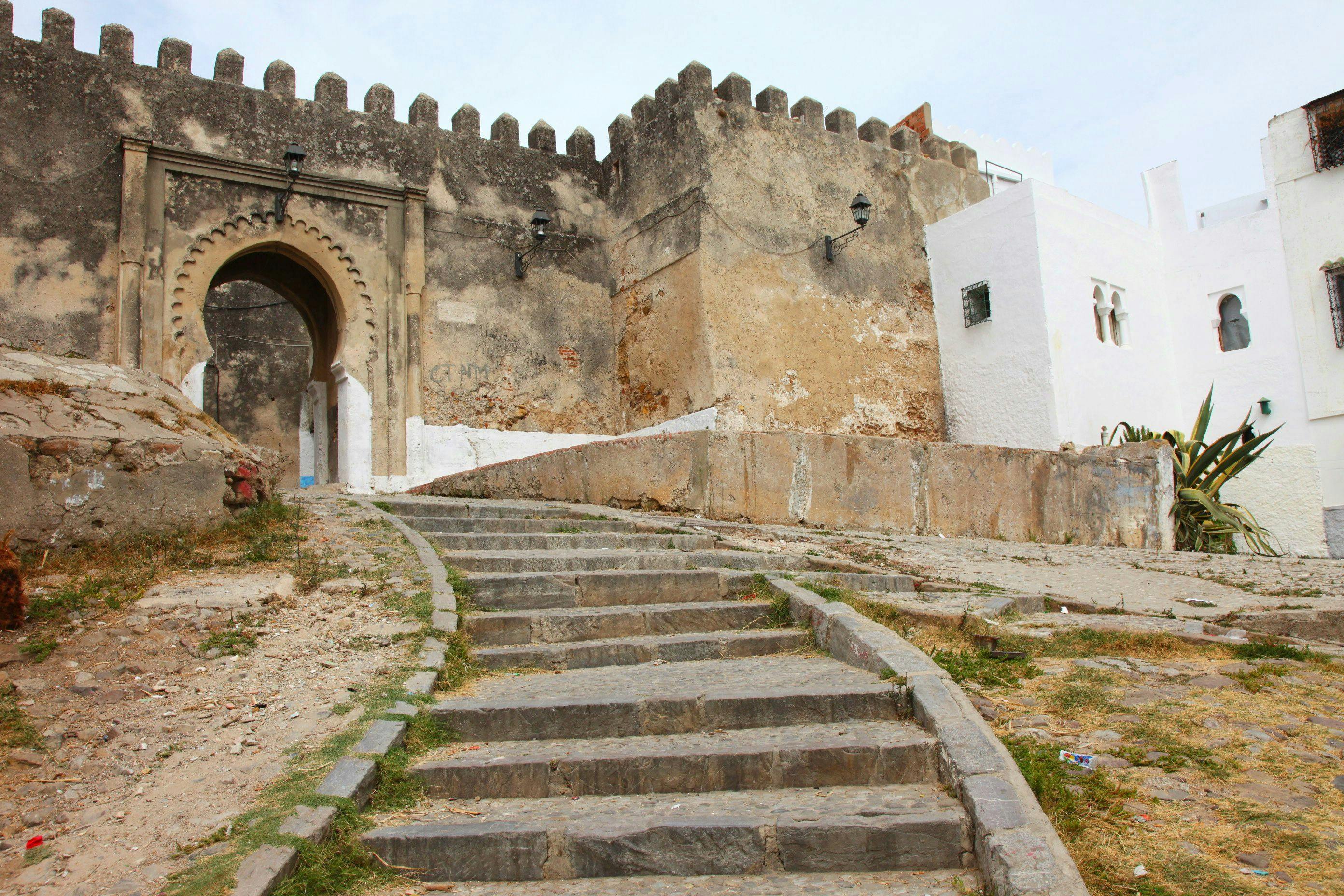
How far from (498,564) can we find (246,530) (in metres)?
1.72

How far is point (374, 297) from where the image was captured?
11680 mm

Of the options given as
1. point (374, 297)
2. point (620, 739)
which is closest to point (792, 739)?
point (620, 739)

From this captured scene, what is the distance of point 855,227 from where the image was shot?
13.3 meters

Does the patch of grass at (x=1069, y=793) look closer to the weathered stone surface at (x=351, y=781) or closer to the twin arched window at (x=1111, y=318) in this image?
the weathered stone surface at (x=351, y=781)

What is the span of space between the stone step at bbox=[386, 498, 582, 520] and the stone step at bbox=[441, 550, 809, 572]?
1.37 meters

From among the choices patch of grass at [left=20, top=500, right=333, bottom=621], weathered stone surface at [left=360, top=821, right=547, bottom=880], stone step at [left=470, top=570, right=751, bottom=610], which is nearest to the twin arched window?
stone step at [left=470, top=570, right=751, bottom=610]

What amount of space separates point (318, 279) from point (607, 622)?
844 cm

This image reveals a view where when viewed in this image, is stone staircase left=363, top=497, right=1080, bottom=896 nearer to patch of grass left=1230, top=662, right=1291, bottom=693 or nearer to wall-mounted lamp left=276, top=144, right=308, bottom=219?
patch of grass left=1230, top=662, right=1291, bottom=693

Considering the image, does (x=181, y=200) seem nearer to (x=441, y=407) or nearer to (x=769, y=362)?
(x=441, y=407)

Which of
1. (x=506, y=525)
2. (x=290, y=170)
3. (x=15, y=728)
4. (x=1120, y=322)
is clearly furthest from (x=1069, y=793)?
(x=1120, y=322)

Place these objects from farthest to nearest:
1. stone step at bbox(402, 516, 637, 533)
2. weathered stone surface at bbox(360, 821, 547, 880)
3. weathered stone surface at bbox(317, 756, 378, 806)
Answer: stone step at bbox(402, 516, 637, 533)
weathered stone surface at bbox(317, 756, 378, 806)
weathered stone surface at bbox(360, 821, 547, 880)

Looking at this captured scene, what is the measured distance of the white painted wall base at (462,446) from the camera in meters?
11.5

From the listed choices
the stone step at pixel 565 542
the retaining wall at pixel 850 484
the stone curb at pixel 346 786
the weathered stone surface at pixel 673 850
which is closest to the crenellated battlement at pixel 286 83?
the retaining wall at pixel 850 484

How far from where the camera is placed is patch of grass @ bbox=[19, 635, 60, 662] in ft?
13.7
